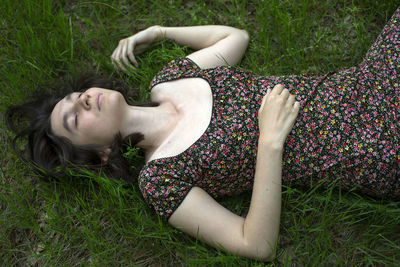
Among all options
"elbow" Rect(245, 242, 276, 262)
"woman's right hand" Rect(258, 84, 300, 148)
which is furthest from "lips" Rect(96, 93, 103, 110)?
"elbow" Rect(245, 242, 276, 262)

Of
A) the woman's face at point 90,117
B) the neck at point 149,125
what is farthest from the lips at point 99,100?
the neck at point 149,125

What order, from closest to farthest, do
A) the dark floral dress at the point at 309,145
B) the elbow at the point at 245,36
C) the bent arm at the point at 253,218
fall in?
the bent arm at the point at 253,218 < the dark floral dress at the point at 309,145 < the elbow at the point at 245,36

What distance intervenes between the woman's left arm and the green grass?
0.12 m

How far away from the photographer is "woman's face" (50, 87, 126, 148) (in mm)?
2529

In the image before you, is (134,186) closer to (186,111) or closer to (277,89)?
(186,111)

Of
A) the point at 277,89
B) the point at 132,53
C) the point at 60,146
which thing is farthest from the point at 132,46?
the point at 277,89

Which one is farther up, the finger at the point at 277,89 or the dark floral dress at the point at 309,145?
the finger at the point at 277,89

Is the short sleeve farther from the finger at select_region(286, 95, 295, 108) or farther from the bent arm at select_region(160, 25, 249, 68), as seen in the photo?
the bent arm at select_region(160, 25, 249, 68)

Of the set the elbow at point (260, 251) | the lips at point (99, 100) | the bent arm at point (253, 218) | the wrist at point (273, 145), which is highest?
the wrist at point (273, 145)

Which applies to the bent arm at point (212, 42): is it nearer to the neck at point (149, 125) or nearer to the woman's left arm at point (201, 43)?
the woman's left arm at point (201, 43)

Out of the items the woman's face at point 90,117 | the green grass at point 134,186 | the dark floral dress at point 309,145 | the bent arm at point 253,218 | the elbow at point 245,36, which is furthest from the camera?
the elbow at point 245,36

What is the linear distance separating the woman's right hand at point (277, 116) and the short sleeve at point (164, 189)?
0.64m

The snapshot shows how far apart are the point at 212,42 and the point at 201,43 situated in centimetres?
12

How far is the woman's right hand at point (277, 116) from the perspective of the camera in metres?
2.37
